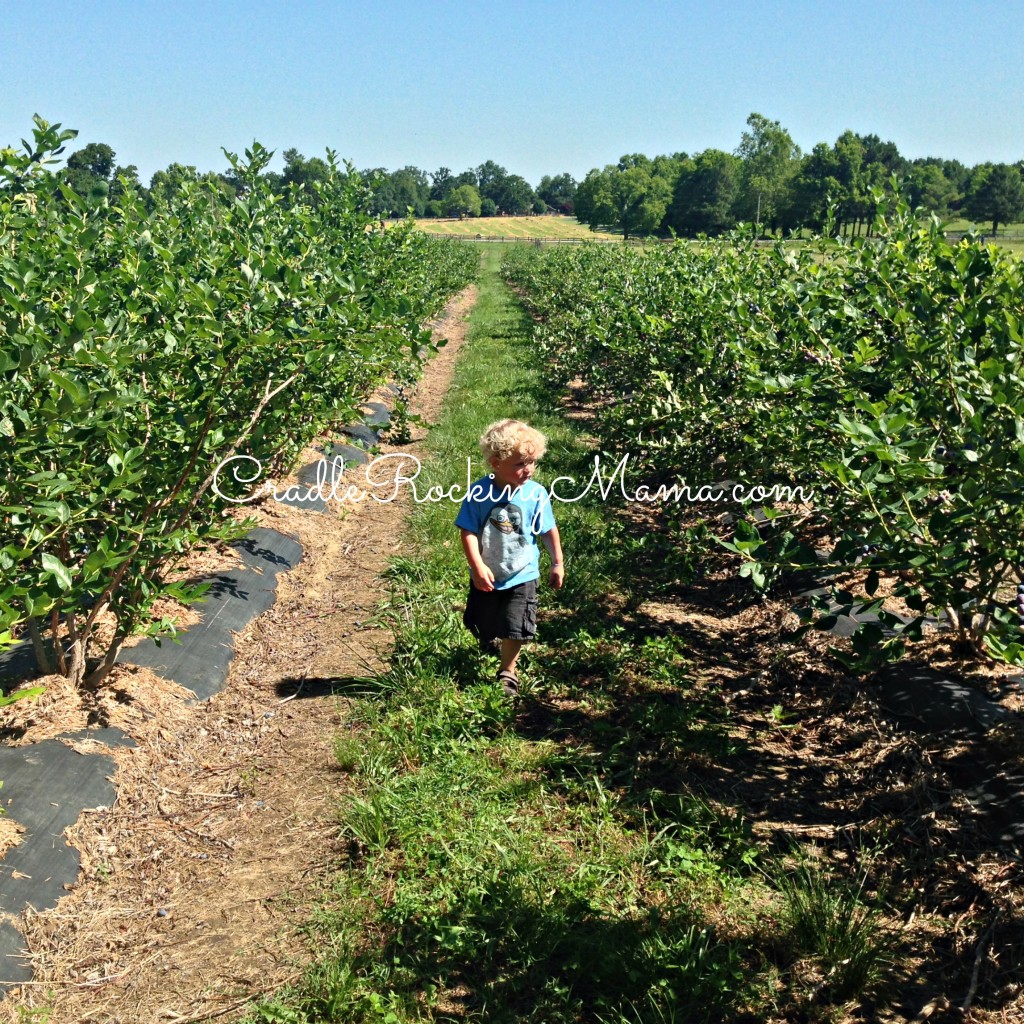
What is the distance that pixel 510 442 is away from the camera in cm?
401

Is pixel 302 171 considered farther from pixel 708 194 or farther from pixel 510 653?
pixel 708 194

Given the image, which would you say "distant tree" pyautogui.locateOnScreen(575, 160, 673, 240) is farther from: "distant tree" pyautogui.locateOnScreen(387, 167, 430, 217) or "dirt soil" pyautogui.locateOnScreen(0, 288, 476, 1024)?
"dirt soil" pyautogui.locateOnScreen(0, 288, 476, 1024)

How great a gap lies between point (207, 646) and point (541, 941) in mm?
2640

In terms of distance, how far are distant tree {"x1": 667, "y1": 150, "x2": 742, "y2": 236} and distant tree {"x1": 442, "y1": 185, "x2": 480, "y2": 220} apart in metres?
34.0

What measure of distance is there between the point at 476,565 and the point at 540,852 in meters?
1.36

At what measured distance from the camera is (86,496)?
335 cm

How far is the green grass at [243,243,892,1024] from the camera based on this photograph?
2.56 meters

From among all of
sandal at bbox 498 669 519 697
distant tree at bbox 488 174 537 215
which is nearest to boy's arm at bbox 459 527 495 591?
sandal at bbox 498 669 519 697

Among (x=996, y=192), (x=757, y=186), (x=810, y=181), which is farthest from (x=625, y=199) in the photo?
(x=810, y=181)

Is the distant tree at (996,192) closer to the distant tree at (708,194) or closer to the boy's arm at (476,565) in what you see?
the distant tree at (708,194)

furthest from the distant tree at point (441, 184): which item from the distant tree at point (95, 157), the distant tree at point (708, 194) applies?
the distant tree at point (95, 157)

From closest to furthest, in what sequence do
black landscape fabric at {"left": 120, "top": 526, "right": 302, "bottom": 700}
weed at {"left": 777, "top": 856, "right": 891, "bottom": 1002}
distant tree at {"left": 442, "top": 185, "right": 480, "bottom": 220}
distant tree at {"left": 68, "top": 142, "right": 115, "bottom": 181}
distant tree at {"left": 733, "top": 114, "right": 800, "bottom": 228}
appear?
weed at {"left": 777, "top": 856, "right": 891, "bottom": 1002} < black landscape fabric at {"left": 120, "top": 526, "right": 302, "bottom": 700} < distant tree at {"left": 68, "top": 142, "right": 115, "bottom": 181} < distant tree at {"left": 733, "top": 114, "right": 800, "bottom": 228} < distant tree at {"left": 442, "top": 185, "right": 480, "bottom": 220}

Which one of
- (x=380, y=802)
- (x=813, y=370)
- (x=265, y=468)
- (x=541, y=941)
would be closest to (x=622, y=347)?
(x=265, y=468)

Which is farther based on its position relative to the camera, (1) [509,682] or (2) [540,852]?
(1) [509,682]
